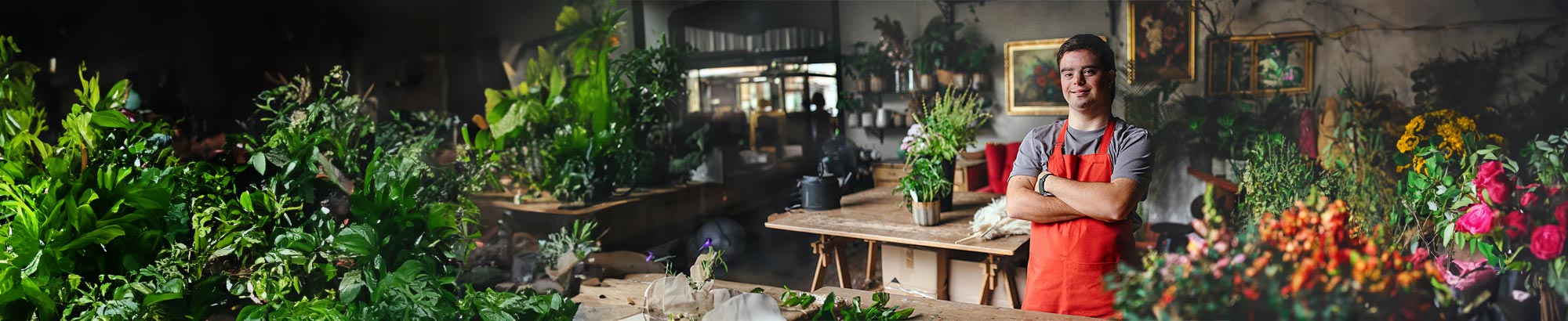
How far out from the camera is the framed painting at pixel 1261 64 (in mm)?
1199

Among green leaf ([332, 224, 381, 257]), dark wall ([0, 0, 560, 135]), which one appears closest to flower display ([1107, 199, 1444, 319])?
green leaf ([332, 224, 381, 257])

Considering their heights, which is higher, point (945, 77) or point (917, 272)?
point (945, 77)

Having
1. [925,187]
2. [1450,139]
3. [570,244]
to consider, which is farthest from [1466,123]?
[570,244]

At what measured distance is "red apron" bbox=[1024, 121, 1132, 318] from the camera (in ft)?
4.15

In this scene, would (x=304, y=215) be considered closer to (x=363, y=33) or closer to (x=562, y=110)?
(x=562, y=110)

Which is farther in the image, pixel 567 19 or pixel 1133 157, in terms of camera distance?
pixel 567 19

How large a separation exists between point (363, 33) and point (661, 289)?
201 cm

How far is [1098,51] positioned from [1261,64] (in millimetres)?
217

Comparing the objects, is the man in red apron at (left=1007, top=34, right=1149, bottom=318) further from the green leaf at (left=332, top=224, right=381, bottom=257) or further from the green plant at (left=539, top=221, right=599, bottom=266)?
the green plant at (left=539, top=221, right=599, bottom=266)

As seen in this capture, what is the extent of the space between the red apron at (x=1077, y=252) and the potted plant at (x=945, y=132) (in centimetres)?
33


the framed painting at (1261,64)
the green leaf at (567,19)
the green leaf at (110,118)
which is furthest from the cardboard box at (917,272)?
the green leaf at (110,118)

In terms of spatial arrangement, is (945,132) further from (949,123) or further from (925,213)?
(925,213)

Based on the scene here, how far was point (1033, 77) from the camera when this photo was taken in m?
1.47

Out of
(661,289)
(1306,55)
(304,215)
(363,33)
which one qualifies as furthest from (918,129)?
(363,33)
